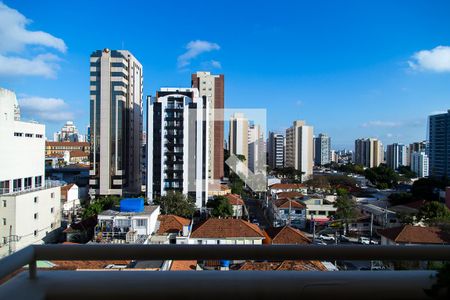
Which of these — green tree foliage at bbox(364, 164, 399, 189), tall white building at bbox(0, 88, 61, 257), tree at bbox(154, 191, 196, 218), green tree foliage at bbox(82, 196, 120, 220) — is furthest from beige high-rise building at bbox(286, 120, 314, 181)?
tall white building at bbox(0, 88, 61, 257)

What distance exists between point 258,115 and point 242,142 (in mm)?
8983

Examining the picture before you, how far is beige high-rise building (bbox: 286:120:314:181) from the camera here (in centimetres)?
1919

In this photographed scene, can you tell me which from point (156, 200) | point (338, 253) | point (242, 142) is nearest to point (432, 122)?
point (242, 142)

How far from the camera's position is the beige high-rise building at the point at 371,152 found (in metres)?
27.6

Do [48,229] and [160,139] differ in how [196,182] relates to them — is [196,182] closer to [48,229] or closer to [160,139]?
[160,139]

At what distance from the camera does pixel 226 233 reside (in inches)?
215

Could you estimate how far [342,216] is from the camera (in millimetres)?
7633

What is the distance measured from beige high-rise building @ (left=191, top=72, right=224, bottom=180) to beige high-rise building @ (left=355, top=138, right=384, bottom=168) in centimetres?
1656

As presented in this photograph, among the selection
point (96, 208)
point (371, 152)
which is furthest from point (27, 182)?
point (371, 152)

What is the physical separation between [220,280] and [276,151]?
73.3 ft

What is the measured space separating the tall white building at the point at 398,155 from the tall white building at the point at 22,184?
27456 millimetres

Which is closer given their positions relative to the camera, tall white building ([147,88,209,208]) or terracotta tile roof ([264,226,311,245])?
terracotta tile roof ([264,226,311,245])

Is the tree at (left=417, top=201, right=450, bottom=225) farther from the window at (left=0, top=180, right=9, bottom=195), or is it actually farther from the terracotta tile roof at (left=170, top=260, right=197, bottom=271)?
the window at (left=0, top=180, right=9, bottom=195)

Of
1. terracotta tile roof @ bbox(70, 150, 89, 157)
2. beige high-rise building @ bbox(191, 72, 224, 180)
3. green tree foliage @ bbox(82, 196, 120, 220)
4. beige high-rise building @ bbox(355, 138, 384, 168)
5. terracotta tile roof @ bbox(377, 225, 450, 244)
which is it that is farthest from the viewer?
beige high-rise building @ bbox(355, 138, 384, 168)
